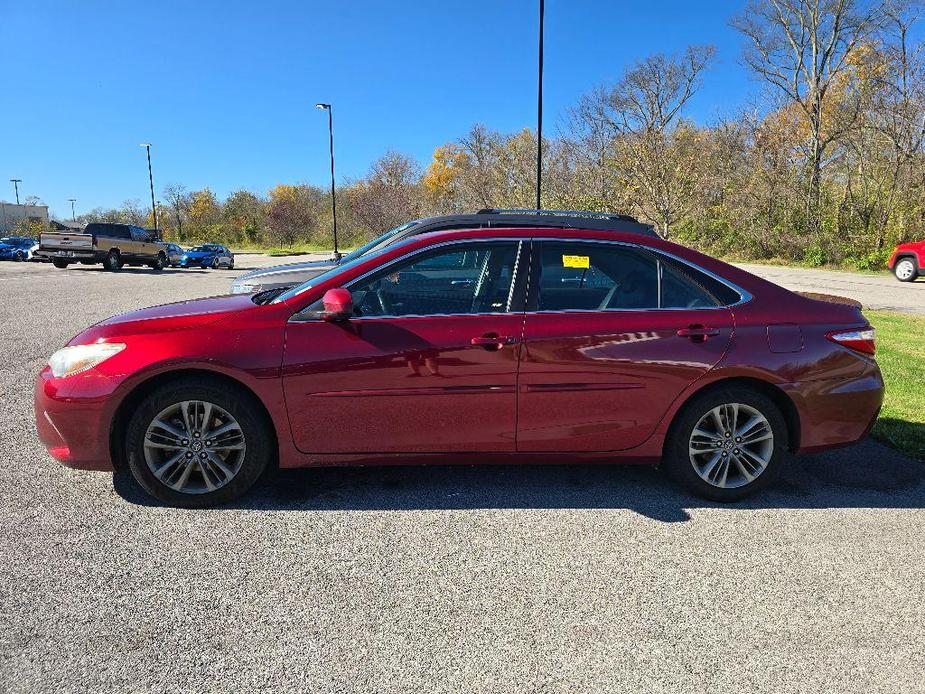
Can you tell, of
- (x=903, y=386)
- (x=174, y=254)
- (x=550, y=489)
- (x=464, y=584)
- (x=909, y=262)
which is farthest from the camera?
(x=174, y=254)

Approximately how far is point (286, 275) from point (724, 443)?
6.68 meters

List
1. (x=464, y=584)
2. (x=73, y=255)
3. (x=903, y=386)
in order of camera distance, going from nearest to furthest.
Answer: (x=464, y=584)
(x=903, y=386)
(x=73, y=255)

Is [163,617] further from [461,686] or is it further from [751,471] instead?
[751,471]

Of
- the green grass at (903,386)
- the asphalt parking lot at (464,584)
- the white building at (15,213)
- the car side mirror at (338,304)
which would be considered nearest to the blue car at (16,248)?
the asphalt parking lot at (464,584)

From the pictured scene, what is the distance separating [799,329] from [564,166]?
33.3 m

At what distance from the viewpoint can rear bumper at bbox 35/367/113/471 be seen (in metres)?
3.30

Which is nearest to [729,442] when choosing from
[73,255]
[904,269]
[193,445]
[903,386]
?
[193,445]

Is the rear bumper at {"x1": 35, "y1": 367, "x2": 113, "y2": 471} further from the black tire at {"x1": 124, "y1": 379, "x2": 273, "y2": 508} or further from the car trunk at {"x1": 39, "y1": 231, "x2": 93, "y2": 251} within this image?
the car trunk at {"x1": 39, "y1": 231, "x2": 93, "y2": 251}

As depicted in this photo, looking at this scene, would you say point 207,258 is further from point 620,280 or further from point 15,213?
point 15,213

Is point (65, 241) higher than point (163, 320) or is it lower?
higher

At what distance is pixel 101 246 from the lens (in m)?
24.6

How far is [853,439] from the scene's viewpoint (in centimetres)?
373

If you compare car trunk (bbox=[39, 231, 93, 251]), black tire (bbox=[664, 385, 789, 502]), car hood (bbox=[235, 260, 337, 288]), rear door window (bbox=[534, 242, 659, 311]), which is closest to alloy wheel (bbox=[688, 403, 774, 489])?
black tire (bbox=[664, 385, 789, 502])

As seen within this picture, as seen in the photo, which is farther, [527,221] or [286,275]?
[286,275]
